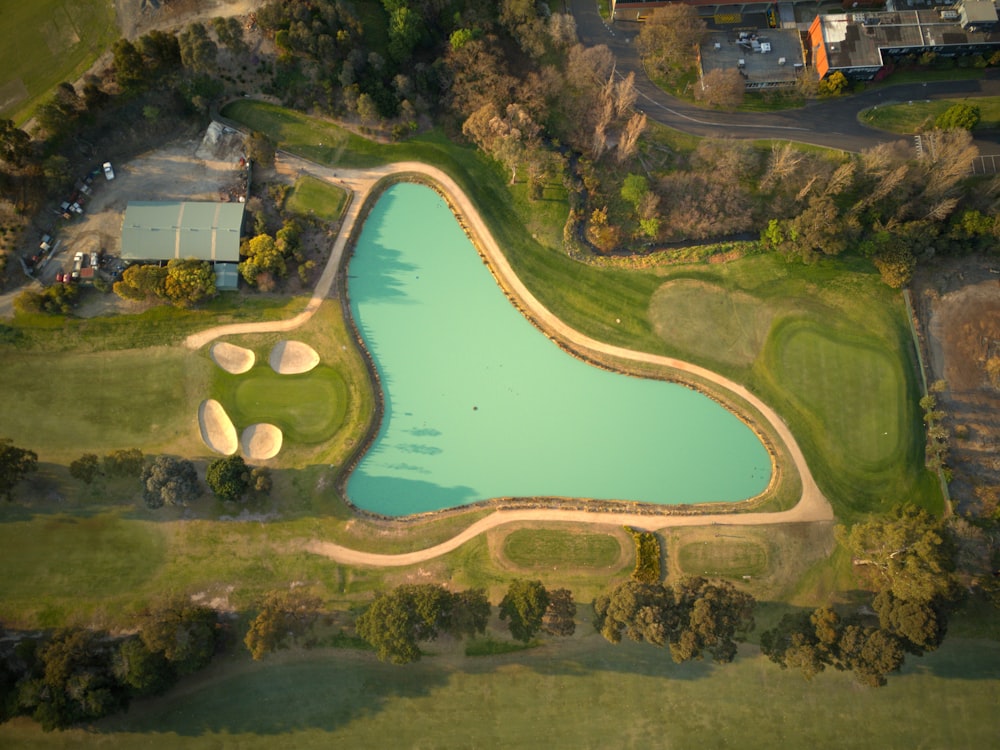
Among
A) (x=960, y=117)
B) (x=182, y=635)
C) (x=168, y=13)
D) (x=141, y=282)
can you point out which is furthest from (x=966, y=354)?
(x=168, y=13)

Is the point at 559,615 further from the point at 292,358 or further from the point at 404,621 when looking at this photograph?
the point at 292,358

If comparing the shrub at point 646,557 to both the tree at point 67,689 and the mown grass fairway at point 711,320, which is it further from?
the tree at point 67,689

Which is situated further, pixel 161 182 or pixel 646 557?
pixel 161 182

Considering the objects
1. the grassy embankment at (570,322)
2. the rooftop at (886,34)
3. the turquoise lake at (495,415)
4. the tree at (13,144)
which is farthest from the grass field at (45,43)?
the rooftop at (886,34)

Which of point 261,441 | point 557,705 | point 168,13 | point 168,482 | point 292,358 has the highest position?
point 168,13

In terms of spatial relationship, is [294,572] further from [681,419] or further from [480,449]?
[681,419]

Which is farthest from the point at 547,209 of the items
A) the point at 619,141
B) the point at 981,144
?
the point at 981,144
